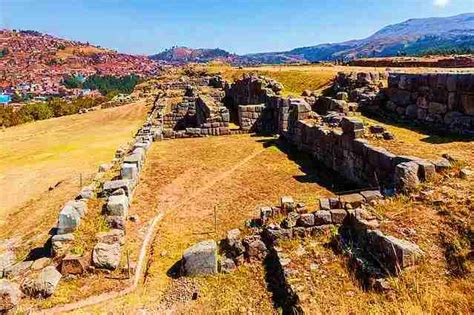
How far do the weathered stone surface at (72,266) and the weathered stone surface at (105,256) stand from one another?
0.85 ft

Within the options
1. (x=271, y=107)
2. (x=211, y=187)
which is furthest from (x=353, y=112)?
(x=211, y=187)

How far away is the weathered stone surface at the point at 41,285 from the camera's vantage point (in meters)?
8.50

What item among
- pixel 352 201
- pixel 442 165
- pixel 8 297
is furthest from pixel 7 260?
pixel 442 165

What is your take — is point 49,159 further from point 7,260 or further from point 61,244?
point 61,244

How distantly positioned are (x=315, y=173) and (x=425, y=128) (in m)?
4.58

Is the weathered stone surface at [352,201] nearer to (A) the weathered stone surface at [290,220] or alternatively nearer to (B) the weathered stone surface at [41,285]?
(A) the weathered stone surface at [290,220]

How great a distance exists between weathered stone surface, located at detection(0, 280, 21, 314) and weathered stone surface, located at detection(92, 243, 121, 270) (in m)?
1.56

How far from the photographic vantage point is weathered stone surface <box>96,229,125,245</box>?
10268 millimetres

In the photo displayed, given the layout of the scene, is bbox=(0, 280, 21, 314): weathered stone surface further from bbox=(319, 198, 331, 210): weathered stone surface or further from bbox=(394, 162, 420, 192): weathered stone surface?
bbox=(394, 162, 420, 192): weathered stone surface

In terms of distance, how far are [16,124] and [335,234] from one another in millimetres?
50196

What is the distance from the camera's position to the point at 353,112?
20.6 metres

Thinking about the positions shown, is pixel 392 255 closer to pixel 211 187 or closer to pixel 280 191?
pixel 280 191

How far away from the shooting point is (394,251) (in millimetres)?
7836

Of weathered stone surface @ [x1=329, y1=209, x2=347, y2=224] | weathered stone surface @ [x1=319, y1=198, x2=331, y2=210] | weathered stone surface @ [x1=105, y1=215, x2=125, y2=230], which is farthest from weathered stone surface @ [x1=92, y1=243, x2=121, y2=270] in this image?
weathered stone surface @ [x1=329, y1=209, x2=347, y2=224]
